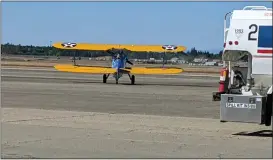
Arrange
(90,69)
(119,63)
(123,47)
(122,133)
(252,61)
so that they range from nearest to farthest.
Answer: (252,61) < (122,133) < (119,63) < (90,69) < (123,47)

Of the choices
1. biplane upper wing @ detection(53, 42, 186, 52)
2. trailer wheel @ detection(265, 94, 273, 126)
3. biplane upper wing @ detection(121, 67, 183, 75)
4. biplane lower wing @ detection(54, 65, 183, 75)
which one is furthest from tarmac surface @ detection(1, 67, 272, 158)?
biplane upper wing @ detection(53, 42, 186, 52)

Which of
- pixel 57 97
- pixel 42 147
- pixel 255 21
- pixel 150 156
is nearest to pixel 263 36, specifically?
pixel 255 21

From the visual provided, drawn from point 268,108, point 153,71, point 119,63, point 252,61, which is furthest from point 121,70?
point 268,108

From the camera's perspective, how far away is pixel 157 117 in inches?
659

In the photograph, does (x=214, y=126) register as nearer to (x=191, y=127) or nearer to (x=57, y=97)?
(x=191, y=127)

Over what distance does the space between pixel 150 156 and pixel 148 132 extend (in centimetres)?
332

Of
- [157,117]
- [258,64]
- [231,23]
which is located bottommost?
[157,117]

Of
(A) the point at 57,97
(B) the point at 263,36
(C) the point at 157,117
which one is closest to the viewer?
(B) the point at 263,36

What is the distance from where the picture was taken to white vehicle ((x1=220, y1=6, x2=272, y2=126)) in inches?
483

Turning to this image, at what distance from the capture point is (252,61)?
41.3 feet

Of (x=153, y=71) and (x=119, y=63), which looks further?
(x=153, y=71)

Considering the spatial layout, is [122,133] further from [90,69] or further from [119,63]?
[90,69]

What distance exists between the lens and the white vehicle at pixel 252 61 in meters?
12.3

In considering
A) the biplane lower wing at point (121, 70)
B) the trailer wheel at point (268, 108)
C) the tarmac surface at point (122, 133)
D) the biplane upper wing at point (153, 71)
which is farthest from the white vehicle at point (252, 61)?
the biplane upper wing at point (153, 71)
